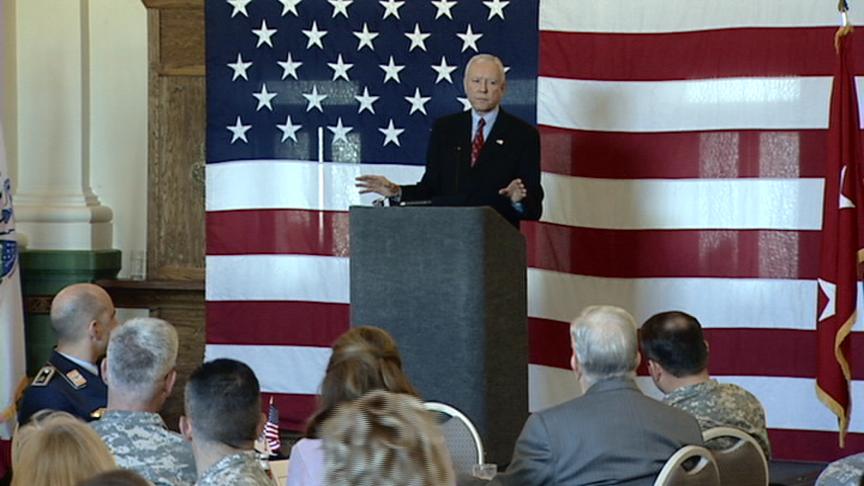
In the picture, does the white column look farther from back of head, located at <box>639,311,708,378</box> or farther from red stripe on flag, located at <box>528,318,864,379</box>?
back of head, located at <box>639,311,708,378</box>

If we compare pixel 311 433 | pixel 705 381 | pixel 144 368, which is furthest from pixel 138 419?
pixel 705 381

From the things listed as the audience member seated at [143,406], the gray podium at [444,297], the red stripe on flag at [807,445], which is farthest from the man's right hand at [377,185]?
the red stripe on flag at [807,445]

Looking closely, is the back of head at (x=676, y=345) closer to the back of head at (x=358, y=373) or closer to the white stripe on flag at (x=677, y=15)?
the back of head at (x=358, y=373)

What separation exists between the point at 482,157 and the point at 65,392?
199 cm

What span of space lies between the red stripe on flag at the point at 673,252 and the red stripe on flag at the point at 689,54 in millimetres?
771

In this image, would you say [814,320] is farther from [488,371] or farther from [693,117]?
[488,371]

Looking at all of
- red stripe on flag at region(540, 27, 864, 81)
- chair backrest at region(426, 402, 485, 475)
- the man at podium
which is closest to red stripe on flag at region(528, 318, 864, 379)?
red stripe on flag at region(540, 27, 864, 81)

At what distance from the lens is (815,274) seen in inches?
265

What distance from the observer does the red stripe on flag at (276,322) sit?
7.52m

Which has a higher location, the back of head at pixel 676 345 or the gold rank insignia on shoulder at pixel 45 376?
the back of head at pixel 676 345

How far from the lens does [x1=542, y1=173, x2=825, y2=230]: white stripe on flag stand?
6.75 metres

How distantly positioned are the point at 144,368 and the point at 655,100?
394cm

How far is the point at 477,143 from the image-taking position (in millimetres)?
5762

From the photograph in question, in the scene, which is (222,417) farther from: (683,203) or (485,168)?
(683,203)
